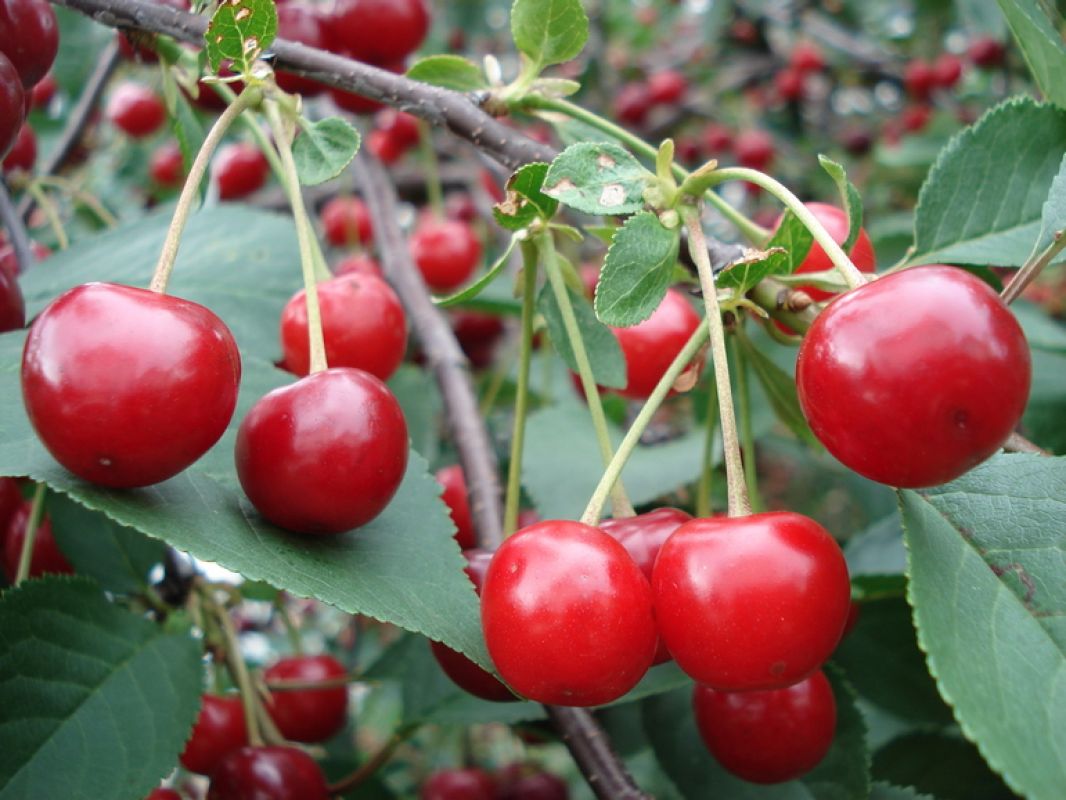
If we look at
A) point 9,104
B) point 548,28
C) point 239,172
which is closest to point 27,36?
point 9,104

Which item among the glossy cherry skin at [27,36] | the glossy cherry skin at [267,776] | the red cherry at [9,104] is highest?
the glossy cherry skin at [27,36]

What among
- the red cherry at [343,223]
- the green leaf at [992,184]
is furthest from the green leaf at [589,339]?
the red cherry at [343,223]

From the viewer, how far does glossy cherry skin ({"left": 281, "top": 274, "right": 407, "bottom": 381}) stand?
3.72ft

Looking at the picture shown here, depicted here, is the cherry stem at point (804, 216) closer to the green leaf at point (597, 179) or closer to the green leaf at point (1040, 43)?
the green leaf at point (597, 179)

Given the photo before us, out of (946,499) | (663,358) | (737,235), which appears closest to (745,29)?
(737,235)

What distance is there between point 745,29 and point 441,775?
397cm

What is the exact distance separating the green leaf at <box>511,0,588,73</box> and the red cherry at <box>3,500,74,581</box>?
84 centimetres

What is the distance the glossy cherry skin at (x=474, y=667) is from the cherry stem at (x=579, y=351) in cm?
14

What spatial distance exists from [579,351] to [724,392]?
0.21 meters

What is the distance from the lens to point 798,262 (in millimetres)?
943

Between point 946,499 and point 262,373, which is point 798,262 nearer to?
point 946,499

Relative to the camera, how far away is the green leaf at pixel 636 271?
0.83 metres

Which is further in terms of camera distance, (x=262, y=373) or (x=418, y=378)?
(x=418, y=378)

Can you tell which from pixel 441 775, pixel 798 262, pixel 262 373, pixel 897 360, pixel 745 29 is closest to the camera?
pixel 897 360
